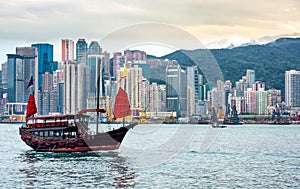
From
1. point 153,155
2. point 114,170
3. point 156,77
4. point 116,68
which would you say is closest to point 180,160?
point 153,155

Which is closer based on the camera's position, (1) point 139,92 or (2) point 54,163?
(2) point 54,163

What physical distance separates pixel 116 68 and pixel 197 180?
92.9 meters

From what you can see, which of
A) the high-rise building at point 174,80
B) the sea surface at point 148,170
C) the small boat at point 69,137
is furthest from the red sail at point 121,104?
the high-rise building at point 174,80

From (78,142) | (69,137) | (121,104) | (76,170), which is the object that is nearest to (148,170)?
(76,170)

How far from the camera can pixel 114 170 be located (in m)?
49.3

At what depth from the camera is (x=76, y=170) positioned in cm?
4947

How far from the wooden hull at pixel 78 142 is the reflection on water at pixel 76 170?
73 centimetres

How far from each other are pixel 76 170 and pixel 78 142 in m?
16.5

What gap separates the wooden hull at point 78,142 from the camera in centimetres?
6575

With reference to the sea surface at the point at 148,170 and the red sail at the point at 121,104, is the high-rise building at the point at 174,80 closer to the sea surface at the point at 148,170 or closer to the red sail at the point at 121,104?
the red sail at the point at 121,104

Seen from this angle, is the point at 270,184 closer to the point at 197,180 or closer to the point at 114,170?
the point at 197,180

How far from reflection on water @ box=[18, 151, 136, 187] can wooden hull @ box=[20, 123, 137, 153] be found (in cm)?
73

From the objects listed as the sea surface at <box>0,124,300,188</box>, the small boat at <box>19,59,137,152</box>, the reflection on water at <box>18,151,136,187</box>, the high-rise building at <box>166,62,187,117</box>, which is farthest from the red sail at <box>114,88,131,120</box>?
the high-rise building at <box>166,62,187,117</box>

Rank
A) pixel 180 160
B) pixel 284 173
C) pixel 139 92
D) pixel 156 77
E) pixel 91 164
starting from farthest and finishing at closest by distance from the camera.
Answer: pixel 139 92, pixel 156 77, pixel 180 160, pixel 91 164, pixel 284 173
